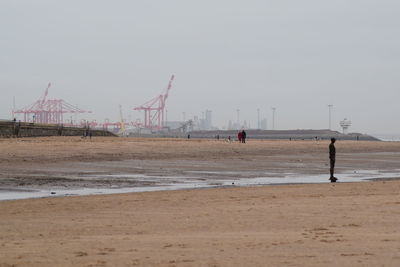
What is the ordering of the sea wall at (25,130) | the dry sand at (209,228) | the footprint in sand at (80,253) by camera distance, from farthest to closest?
the sea wall at (25,130) < the footprint in sand at (80,253) < the dry sand at (209,228)

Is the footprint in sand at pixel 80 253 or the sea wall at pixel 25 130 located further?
the sea wall at pixel 25 130

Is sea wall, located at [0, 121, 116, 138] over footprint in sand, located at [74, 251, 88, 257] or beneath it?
over

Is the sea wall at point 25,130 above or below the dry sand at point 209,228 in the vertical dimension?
above

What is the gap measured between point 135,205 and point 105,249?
583 centimetres

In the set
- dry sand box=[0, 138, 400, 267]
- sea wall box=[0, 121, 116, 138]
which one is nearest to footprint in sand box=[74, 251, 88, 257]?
dry sand box=[0, 138, 400, 267]

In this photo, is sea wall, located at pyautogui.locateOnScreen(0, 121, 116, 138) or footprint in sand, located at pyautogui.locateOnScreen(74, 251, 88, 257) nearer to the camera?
footprint in sand, located at pyautogui.locateOnScreen(74, 251, 88, 257)

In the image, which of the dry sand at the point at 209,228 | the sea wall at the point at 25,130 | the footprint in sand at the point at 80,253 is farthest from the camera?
the sea wall at the point at 25,130

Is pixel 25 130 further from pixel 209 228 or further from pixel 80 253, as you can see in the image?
pixel 80 253

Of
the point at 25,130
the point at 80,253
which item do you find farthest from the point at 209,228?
the point at 25,130

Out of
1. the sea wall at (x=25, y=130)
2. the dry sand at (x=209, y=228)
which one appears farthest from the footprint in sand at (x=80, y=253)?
the sea wall at (x=25, y=130)

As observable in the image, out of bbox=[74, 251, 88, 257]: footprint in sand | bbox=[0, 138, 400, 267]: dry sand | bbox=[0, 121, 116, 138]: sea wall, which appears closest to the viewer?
bbox=[0, 138, 400, 267]: dry sand

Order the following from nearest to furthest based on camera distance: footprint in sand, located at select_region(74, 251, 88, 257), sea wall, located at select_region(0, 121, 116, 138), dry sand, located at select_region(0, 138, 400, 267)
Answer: dry sand, located at select_region(0, 138, 400, 267) → footprint in sand, located at select_region(74, 251, 88, 257) → sea wall, located at select_region(0, 121, 116, 138)

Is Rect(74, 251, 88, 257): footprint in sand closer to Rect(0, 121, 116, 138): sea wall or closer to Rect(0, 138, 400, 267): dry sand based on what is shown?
Rect(0, 138, 400, 267): dry sand

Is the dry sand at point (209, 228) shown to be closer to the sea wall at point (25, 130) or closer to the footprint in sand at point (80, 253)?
the footprint in sand at point (80, 253)
